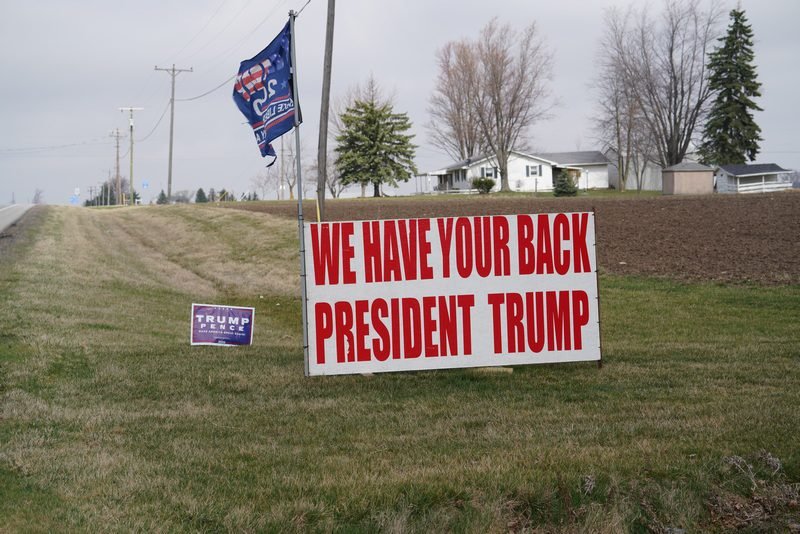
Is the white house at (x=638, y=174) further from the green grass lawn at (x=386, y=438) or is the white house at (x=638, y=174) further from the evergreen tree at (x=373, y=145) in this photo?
the green grass lawn at (x=386, y=438)

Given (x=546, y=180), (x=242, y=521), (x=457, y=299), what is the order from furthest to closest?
1. (x=546, y=180)
2. (x=457, y=299)
3. (x=242, y=521)

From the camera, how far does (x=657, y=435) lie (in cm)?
729

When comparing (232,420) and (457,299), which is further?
(457,299)

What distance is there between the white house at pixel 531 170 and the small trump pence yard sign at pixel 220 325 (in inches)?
2882

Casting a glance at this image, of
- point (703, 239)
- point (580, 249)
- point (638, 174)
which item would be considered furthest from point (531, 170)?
point (580, 249)

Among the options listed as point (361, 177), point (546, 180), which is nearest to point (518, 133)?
point (546, 180)

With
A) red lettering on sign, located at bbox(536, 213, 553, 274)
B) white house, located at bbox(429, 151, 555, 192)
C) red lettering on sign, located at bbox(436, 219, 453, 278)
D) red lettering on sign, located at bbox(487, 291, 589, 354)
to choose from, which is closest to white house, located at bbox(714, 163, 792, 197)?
white house, located at bbox(429, 151, 555, 192)

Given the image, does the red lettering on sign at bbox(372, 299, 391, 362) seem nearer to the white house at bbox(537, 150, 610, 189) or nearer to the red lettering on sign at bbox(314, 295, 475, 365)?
the red lettering on sign at bbox(314, 295, 475, 365)

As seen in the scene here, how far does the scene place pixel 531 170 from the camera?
9050 cm

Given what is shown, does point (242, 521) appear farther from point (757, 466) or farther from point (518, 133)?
point (518, 133)

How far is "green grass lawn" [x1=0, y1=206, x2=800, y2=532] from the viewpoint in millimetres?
5770

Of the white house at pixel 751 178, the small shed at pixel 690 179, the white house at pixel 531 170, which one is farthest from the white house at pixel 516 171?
the small shed at pixel 690 179

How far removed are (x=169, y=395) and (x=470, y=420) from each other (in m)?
3.24

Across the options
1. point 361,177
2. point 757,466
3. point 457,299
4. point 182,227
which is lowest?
point 757,466
